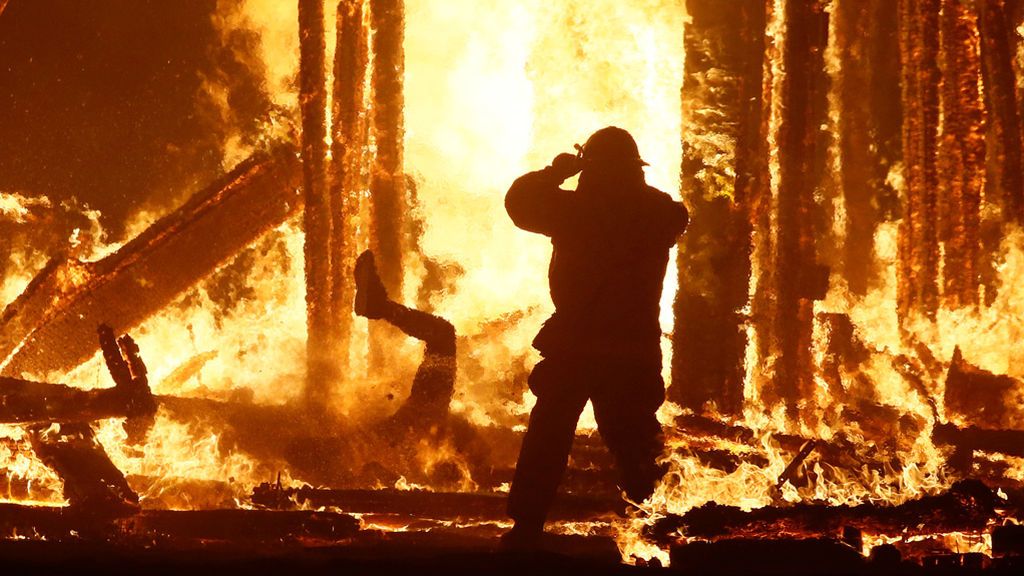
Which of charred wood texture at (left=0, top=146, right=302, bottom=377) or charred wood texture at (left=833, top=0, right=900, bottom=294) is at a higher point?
charred wood texture at (left=833, top=0, right=900, bottom=294)

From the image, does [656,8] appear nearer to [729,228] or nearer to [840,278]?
[729,228]

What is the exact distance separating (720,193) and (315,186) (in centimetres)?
297

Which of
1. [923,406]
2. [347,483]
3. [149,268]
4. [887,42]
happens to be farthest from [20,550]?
[887,42]

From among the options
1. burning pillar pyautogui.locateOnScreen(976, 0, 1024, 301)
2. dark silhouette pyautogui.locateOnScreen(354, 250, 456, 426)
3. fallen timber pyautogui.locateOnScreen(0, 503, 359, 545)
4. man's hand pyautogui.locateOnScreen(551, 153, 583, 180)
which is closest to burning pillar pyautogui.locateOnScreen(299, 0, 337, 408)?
dark silhouette pyautogui.locateOnScreen(354, 250, 456, 426)

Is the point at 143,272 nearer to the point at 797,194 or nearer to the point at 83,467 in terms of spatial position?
the point at 83,467

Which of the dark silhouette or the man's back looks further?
the dark silhouette

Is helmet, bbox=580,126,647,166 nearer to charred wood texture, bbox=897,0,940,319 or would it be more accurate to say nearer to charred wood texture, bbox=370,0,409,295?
charred wood texture, bbox=370,0,409,295

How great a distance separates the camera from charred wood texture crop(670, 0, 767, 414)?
4832 millimetres

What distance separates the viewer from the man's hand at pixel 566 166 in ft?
12.4

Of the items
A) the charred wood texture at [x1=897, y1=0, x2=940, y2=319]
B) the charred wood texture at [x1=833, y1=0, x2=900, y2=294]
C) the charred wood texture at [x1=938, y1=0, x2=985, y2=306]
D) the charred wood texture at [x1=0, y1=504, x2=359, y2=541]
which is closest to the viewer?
the charred wood texture at [x1=0, y1=504, x2=359, y2=541]

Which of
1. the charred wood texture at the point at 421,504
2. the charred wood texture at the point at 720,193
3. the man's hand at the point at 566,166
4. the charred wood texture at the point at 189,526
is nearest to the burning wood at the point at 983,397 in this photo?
the charred wood texture at the point at 720,193

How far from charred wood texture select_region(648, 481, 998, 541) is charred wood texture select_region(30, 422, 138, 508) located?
9.46 feet

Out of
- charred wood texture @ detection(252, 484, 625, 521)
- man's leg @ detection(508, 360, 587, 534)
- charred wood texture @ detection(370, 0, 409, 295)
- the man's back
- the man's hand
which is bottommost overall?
charred wood texture @ detection(252, 484, 625, 521)

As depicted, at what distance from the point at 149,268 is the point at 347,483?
8.32ft
